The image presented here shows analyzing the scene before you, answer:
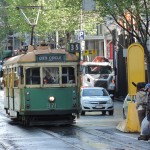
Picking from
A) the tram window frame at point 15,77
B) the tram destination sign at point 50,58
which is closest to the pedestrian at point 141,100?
the tram destination sign at point 50,58

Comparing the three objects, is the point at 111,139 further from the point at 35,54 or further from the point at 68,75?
the point at 35,54

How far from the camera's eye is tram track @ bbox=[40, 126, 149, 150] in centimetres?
1686

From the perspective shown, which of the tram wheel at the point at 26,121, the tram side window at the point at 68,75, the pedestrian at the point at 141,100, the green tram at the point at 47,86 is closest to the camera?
the pedestrian at the point at 141,100

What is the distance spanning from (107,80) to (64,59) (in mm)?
26973

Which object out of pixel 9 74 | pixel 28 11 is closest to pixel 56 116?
pixel 9 74

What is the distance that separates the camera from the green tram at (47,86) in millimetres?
23766

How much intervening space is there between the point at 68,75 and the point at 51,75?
2.21 ft

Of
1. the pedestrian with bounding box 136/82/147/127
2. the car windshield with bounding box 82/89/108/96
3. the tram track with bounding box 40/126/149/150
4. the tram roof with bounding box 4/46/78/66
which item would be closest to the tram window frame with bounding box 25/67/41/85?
the tram roof with bounding box 4/46/78/66

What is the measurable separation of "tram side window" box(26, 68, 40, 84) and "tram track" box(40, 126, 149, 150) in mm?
2159

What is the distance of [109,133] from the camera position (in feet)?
69.8

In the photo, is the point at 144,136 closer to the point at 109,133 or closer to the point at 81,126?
the point at 109,133

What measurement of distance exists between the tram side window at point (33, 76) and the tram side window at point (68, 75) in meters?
1.00

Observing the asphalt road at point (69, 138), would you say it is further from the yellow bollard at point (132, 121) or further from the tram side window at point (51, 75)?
the tram side window at point (51, 75)

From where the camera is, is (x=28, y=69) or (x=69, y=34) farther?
(x=69, y=34)
